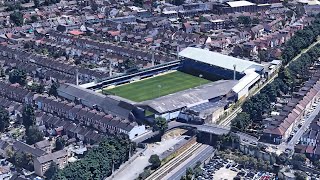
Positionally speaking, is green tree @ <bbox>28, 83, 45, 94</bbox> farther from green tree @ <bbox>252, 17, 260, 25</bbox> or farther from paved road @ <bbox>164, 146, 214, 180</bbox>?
green tree @ <bbox>252, 17, 260, 25</bbox>

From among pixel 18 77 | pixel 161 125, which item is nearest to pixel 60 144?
pixel 161 125

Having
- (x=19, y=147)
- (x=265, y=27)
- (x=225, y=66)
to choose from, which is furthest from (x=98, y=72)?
(x=265, y=27)

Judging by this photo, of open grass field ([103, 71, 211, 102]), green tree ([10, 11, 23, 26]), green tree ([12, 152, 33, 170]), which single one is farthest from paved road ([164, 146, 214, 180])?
green tree ([10, 11, 23, 26])

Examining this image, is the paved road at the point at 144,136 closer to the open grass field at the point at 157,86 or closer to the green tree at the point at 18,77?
the open grass field at the point at 157,86

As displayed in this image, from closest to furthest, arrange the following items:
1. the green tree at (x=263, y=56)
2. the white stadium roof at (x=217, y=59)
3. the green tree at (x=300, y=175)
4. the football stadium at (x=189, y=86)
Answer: the green tree at (x=300, y=175) < the football stadium at (x=189, y=86) < the white stadium roof at (x=217, y=59) < the green tree at (x=263, y=56)

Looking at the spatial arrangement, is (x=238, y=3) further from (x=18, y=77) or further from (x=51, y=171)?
(x=51, y=171)

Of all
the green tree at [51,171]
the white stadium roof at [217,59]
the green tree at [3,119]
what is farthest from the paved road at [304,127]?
the green tree at [3,119]
